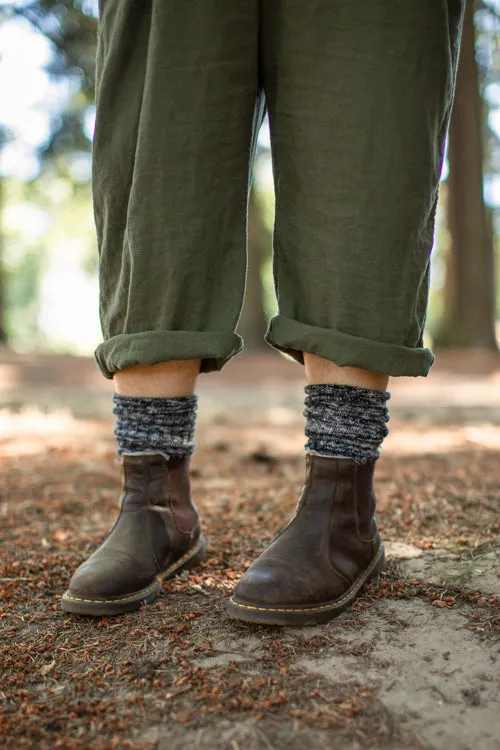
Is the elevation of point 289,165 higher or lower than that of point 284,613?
higher

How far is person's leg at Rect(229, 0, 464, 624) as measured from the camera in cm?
123

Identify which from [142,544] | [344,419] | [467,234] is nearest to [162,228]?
[344,419]

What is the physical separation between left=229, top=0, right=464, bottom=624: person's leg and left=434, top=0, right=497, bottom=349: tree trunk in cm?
757

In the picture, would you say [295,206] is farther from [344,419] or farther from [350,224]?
[344,419]

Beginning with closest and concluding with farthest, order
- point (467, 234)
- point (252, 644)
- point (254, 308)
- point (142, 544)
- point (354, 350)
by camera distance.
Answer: point (252, 644) → point (354, 350) → point (142, 544) → point (467, 234) → point (254, 308)

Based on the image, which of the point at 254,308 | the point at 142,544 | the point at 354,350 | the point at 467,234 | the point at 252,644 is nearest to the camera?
the point at 252,644

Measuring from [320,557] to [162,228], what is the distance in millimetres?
675

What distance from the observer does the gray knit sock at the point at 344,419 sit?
1.26 meters

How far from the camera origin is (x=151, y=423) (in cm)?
136

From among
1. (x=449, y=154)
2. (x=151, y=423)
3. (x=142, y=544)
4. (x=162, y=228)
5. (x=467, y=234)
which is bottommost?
(x=142, y=544)

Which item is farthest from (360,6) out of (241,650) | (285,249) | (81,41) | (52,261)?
(52,261)

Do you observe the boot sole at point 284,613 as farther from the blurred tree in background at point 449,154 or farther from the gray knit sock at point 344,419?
the blurred tree in background at point 449,154

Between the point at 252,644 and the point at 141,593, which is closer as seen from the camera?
the point at 252,644

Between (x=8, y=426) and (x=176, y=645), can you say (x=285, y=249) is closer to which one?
(x=176, y=645)
